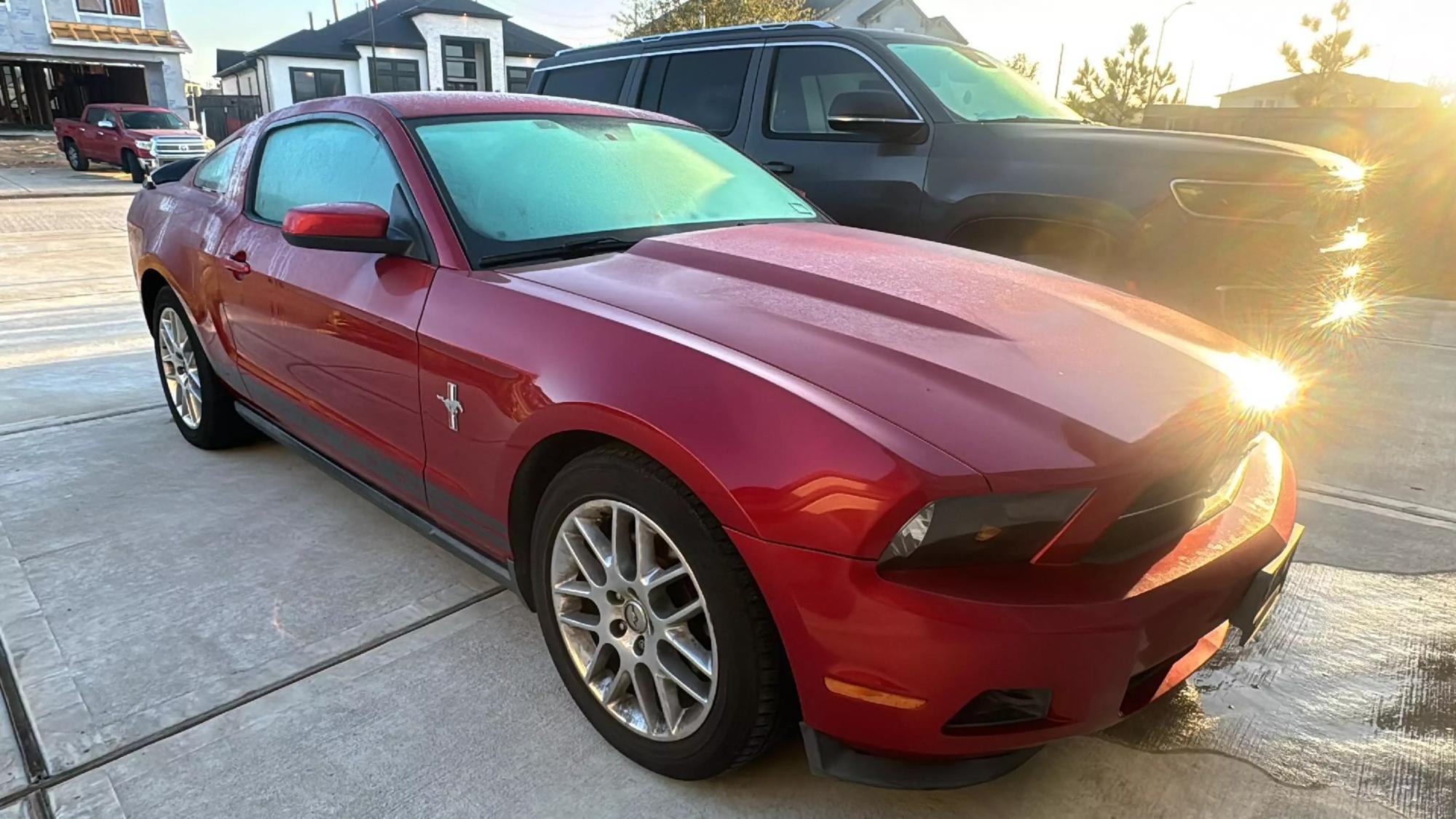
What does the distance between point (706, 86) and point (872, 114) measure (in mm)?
1454

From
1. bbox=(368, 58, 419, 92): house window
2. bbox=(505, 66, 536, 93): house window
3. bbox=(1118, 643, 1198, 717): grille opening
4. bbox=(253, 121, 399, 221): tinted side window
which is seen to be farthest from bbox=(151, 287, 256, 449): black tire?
bbox=(505, 66, 536, 93): house window

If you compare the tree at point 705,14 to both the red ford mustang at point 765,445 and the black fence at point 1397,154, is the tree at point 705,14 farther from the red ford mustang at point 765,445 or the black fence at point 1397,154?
the red ford mustang at point 765,445

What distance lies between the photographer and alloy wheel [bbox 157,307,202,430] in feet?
13.1

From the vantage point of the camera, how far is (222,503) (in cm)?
349

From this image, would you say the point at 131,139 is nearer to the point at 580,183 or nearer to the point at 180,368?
the point at 180,368

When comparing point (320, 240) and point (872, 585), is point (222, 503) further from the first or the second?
point (872, 585)

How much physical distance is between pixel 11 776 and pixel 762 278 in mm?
2115

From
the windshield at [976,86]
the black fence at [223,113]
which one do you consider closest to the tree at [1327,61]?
the windshield at [976,86]

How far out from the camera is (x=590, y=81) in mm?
6391

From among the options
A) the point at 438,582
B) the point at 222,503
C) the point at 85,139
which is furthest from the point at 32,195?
the point at 438,582

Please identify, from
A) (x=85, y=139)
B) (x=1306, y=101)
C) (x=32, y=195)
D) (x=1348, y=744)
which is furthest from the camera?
(x=1306, y=101)

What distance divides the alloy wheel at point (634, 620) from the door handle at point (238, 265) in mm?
1936

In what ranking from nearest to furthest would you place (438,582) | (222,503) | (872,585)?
(872,585) → (438,582) → (222,503)

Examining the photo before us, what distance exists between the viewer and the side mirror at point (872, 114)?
4.71m
